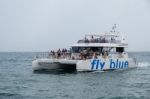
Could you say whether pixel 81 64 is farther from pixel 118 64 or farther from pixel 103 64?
pixel 118 64

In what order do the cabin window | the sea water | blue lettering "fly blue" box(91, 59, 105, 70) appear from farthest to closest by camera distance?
the cabin window < blue lettering "fly blue" box(91, 59, 105, 70) < the sea water

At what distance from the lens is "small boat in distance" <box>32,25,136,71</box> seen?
114ft

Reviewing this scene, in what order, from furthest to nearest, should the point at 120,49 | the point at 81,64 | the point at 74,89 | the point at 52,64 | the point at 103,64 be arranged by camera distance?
1. the point at 120,49
2. the point at 52,64
3. the point at 103,64
4. the point at 81,64
5. the point at 74,89

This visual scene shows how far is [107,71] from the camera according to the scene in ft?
122

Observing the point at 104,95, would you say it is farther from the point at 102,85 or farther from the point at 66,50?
the point at 66,50

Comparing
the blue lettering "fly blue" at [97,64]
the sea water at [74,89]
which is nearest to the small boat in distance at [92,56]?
the blue lettering "fly blue" at [97,64]

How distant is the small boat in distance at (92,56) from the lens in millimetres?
34625

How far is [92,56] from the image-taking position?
1394 inches

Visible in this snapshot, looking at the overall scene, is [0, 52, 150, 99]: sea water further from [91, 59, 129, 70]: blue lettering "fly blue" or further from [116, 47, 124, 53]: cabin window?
[116, 47, 124, 53]: cabin window

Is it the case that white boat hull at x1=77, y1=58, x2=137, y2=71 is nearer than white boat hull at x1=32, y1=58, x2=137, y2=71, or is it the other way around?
white boat hull at x1=32, y1=58, x2=137, y2=71

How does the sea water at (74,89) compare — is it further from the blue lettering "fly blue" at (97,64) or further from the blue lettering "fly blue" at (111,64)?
the blue lettering "fly blue" at (111,64)

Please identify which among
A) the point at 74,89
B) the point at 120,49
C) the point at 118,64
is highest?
the point at 120,49

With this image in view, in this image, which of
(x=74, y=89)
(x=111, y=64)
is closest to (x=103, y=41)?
(x=111, y=64)

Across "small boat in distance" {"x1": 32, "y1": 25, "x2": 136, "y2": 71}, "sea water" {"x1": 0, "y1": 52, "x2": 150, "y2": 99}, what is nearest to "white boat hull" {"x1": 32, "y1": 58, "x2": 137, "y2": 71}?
"small boat in distance" {"x1": 32, "y1": 25, "x2": 136, "y2": 71}
